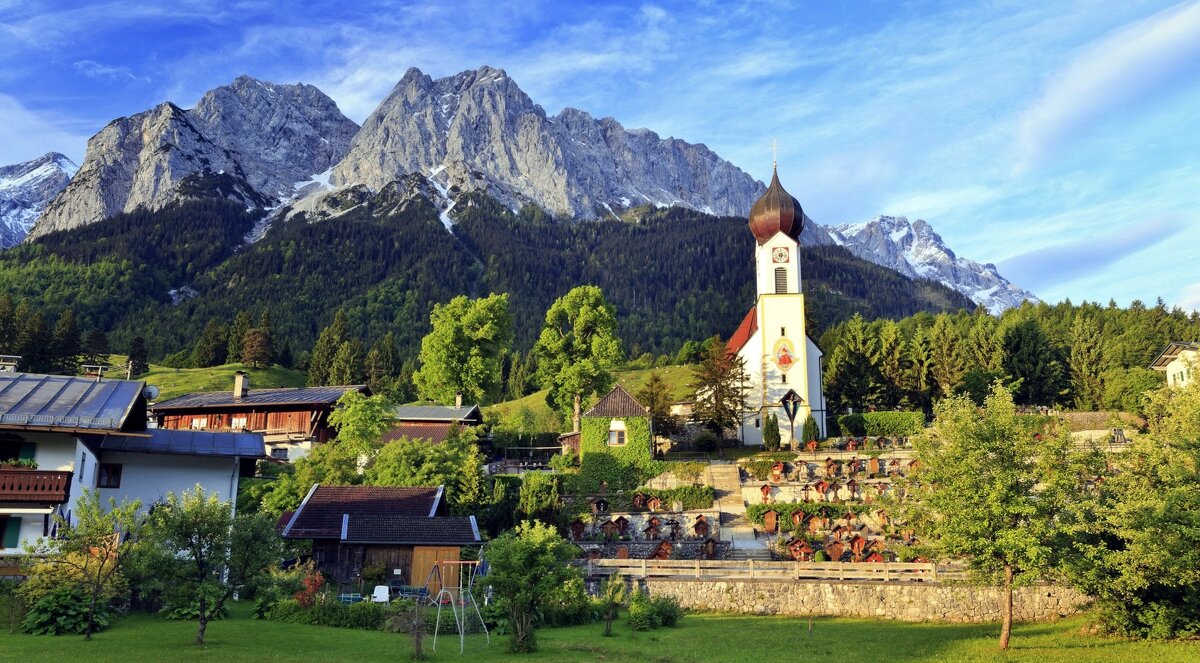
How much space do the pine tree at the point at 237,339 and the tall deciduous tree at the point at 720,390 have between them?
220 ft

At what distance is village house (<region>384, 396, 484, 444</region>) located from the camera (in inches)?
2192

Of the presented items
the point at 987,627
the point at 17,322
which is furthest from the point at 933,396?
the point at 17,322

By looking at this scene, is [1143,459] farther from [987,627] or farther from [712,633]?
[712,633]

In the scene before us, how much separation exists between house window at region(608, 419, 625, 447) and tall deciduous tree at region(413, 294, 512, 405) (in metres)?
17.5

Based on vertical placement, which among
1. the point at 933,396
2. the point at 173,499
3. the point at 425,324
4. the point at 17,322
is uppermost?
the point at 425,324

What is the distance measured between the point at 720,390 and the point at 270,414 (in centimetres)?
3070

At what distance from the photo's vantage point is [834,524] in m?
40.1

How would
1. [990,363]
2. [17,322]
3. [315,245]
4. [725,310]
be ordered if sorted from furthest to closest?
1. [315,245]
2. [725,310]
3. [17,322]
4. [990,363]

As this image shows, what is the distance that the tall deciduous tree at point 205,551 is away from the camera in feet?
68.1

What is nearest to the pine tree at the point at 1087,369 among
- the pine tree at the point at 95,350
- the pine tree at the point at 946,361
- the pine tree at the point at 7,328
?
the pine tree at the point at 946,361

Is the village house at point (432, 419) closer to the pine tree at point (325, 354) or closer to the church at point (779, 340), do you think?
the church at point (779, 340)

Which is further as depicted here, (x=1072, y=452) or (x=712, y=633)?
(x=712, y=633)

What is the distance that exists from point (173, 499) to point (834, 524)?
28743 mm

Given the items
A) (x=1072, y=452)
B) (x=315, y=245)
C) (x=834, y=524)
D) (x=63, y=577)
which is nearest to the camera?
(x=63, y=577)
